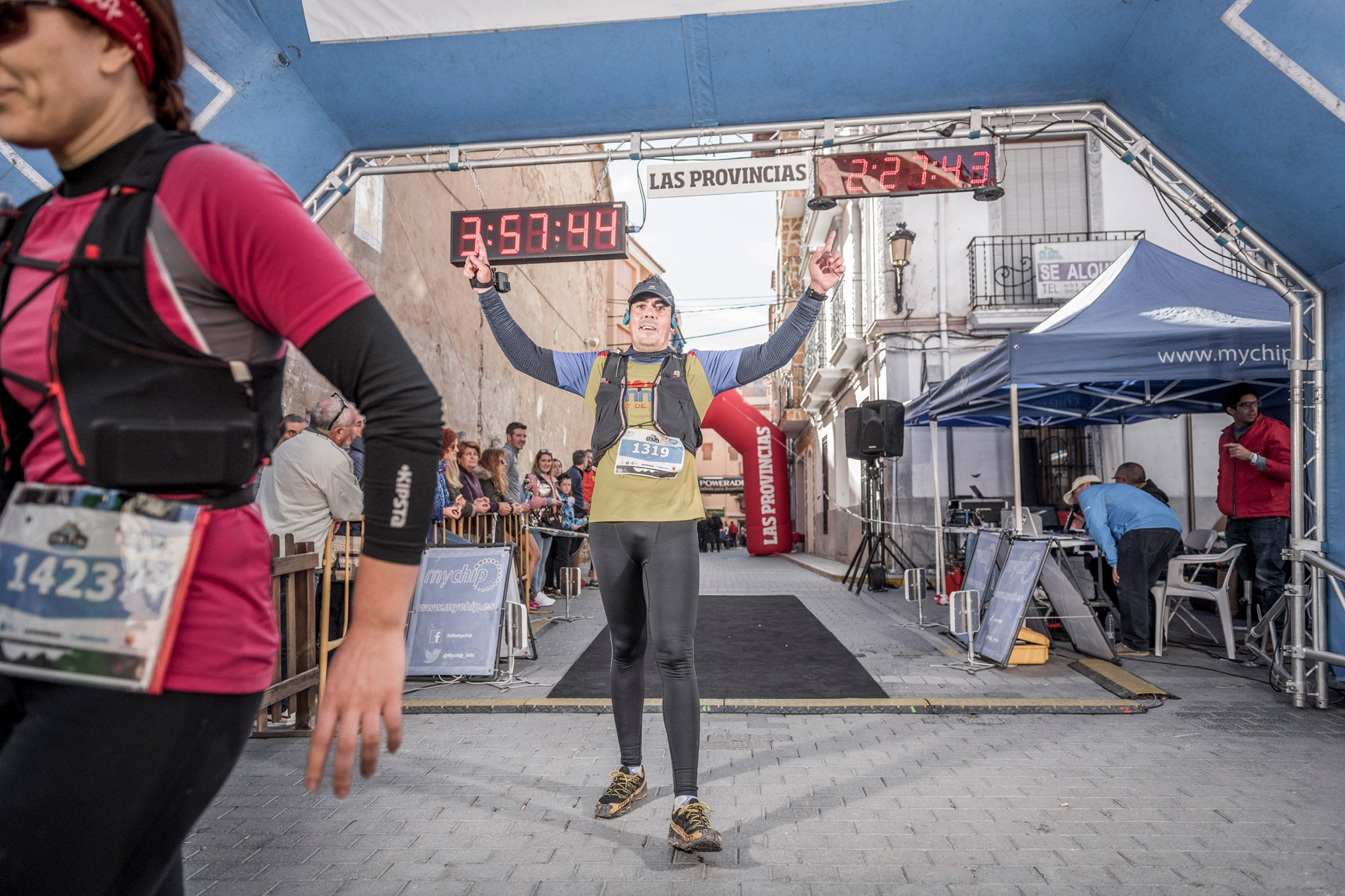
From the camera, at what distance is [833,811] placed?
11.8ft

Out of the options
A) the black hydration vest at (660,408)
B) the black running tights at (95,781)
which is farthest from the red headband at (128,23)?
the black hydration vest at (660,408)

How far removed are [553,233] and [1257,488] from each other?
19.6ft

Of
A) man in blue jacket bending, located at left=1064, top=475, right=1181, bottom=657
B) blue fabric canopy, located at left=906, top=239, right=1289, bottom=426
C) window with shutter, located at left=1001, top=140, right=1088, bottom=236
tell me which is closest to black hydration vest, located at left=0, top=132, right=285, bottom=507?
blue fabric canopy, located at left=906, top=239, right=1289, bottom=426

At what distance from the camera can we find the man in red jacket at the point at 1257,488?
6.83 m

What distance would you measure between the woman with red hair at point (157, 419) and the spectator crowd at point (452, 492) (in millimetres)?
225

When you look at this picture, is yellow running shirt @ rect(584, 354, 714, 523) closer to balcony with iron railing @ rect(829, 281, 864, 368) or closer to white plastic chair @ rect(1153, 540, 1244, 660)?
white plastic chair @ rect(1153, 540, 1244, 660)

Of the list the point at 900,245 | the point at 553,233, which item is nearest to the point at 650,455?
the point at 553,233

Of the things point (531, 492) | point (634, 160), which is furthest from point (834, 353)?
point (634, 160)

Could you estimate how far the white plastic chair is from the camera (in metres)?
6.98

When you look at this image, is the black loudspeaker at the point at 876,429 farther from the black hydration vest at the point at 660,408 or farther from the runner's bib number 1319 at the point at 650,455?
the runner's bib number 1319 at the point at 650,455

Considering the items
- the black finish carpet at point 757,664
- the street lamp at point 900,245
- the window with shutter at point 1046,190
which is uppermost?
the window with shutter at point 1046,190

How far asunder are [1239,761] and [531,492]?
8.38 meters

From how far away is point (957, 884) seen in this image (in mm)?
2896

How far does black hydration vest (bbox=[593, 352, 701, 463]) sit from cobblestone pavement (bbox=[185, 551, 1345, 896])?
1491 mm
